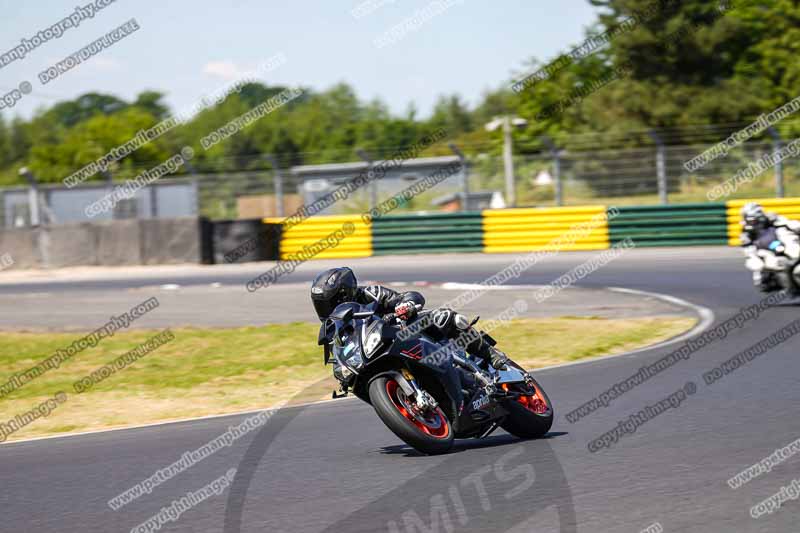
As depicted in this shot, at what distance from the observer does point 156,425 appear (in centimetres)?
877

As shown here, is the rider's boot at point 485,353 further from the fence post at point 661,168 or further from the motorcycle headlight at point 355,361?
the fence post at point 661,168

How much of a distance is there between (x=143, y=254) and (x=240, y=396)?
15061 mm

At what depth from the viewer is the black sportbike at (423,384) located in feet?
20.8

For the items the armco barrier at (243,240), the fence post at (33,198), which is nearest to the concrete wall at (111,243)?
the armco barrier at (243,240)

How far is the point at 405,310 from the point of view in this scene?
653cm

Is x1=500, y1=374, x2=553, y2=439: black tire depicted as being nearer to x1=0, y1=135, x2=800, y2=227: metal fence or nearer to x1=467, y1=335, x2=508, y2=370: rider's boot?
x1=467, y1=335, x2=508, y2=370: rider's boot

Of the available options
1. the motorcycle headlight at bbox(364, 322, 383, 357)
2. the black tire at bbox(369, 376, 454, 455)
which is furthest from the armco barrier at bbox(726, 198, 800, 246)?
the motorcycle headlight at bbox(364, 322, 383, 357)

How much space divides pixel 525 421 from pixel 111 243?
19.3m

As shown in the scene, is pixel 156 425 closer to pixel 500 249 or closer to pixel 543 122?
pixel 500 249

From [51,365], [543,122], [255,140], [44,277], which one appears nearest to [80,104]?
[255,140]

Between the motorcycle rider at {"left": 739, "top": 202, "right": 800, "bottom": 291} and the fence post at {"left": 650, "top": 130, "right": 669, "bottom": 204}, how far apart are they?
9321 millimetres

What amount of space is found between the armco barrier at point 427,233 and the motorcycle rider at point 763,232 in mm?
9970

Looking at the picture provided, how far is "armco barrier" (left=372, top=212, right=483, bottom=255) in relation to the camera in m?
23.7

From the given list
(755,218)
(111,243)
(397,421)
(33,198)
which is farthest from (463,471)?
(33,198)
